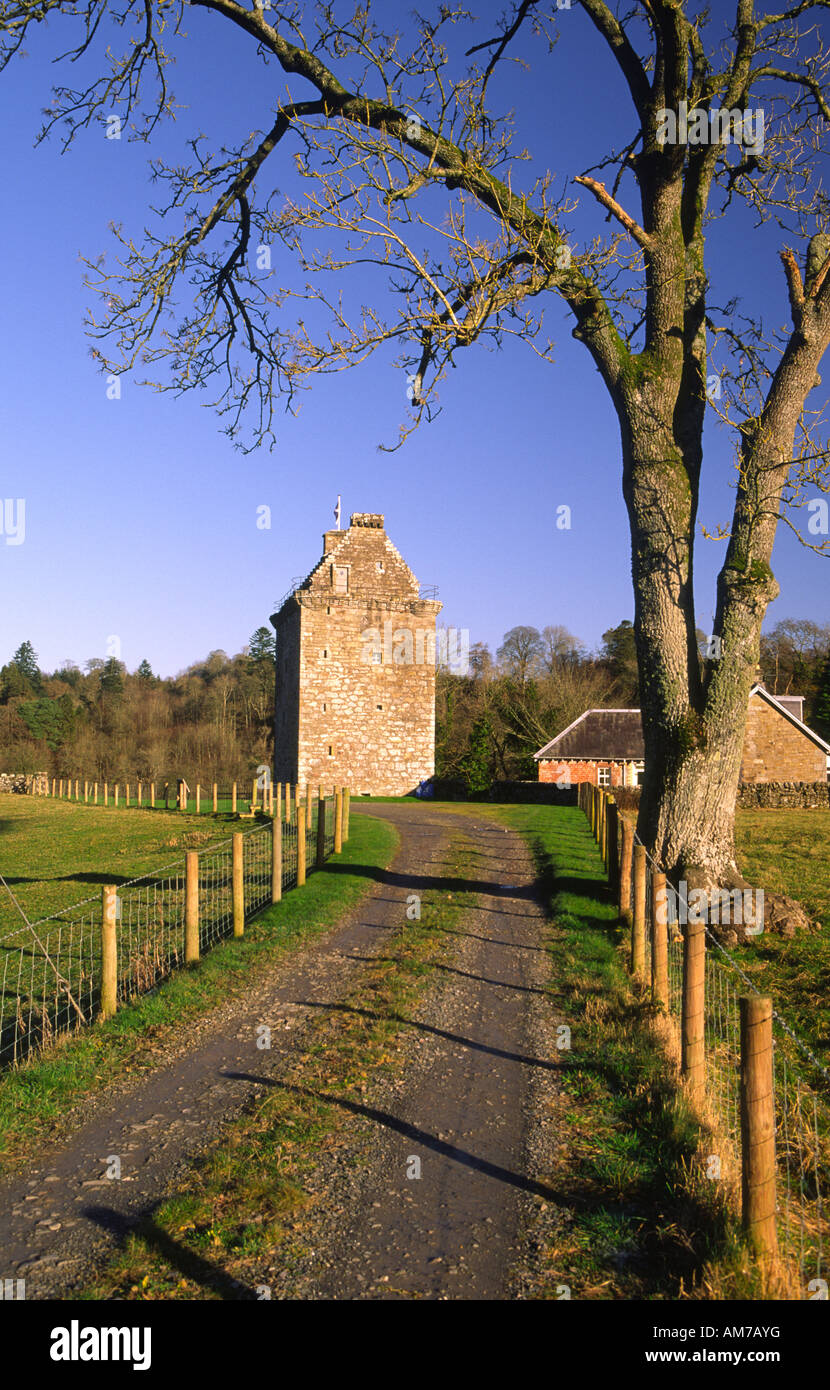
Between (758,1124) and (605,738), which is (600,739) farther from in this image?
(758,1124)

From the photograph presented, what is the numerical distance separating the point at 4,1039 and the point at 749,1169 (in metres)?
6.84

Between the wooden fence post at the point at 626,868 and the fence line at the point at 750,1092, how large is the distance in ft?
1.65

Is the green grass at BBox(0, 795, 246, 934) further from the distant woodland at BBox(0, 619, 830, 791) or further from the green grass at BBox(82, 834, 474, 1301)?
the distant woodland at BBox(0, 619, 830, 791)

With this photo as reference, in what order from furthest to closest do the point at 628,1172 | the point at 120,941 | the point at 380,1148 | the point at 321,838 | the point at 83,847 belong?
the point at 83,847 < the point at 321,838 < the point at 120,941 < the point at 380,1148 < the point at 628,1172

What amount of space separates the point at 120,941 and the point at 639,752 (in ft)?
107

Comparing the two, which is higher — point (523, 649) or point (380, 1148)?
point (523, 649)

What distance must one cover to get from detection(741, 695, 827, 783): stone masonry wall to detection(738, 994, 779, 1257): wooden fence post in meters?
39.4

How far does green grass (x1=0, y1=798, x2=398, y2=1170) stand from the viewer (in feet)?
19.4

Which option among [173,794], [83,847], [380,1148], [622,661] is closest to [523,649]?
[622,661]

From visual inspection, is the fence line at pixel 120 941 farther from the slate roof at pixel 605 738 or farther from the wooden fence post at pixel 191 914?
the slate roof at pixel 605 738

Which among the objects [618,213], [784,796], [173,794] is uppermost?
[618,213]

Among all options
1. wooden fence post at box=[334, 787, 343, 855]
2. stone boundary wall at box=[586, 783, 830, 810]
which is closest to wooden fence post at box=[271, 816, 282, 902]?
wooden fence post at box=[334, 787, 343, 855]

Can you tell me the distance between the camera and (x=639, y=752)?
135ft

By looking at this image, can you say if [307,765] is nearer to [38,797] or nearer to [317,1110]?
[38,797]
